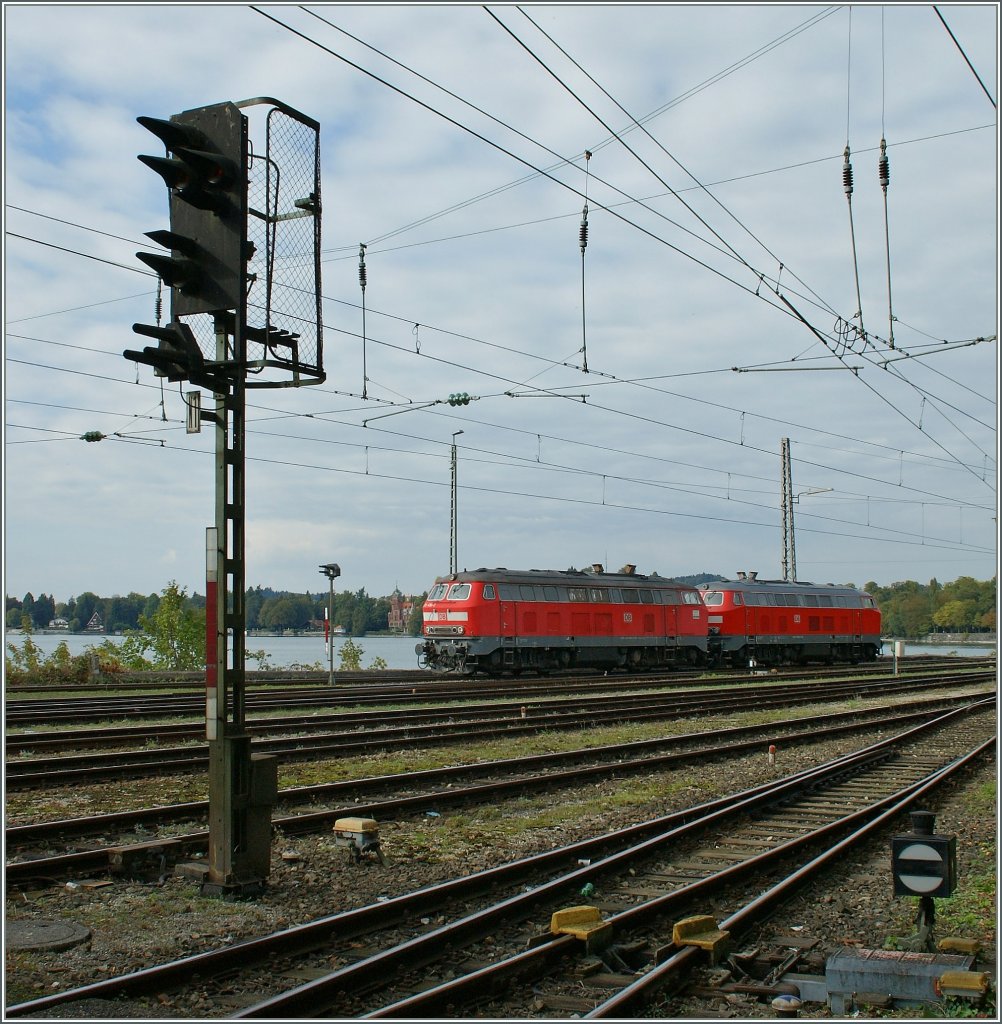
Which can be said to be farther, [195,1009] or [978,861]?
[978,861]

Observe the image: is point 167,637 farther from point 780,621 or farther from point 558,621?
point 780,621

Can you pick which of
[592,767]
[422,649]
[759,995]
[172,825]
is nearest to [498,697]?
[422,649]

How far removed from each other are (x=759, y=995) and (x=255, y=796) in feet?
12.6

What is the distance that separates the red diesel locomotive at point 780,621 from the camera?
42.8 m

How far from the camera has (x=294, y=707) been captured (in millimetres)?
21734

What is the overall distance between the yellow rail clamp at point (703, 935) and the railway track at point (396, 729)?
8177 mm

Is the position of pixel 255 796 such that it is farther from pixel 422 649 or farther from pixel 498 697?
pixel 422 649

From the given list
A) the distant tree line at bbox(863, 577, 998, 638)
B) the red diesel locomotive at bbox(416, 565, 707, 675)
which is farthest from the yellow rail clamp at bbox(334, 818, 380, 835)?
the distant tree line at bbox(863, 577, 998, 638)

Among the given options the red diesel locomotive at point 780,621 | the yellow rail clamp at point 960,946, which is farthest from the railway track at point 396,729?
the red diesel locomotive at point 780,621

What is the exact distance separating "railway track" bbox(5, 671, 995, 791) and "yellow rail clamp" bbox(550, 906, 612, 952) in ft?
24.6

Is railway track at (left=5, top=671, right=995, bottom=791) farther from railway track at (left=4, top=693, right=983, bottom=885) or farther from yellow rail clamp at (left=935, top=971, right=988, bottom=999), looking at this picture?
yellow rail clamp at (left=935, top=971, right=988, bottom=999)

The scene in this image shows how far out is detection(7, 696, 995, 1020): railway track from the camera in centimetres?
562

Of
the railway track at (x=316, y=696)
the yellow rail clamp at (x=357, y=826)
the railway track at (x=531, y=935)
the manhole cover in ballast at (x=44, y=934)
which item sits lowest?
the railway track at (x=316, y=696)

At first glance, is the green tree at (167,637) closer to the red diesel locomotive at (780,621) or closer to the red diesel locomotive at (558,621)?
the red diesel locomotive at (558,621)
